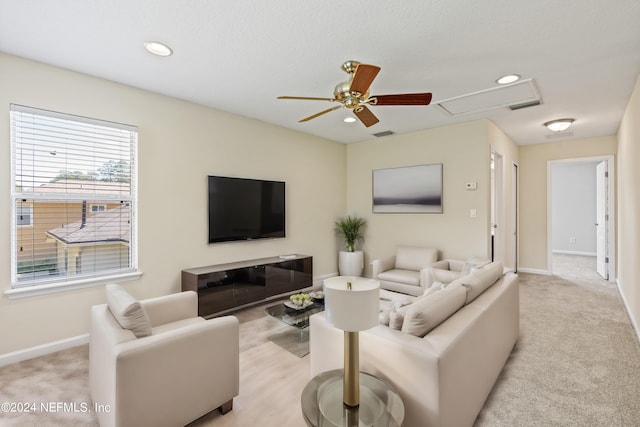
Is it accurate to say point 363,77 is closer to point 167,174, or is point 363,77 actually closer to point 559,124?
point 167,174

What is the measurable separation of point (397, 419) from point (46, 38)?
11.1 feet

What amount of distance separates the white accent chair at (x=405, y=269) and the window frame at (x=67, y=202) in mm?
3085

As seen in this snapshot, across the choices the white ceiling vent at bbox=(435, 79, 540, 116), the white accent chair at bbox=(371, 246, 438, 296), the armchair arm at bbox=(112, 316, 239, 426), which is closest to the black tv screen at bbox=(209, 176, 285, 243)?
the white accent chair at bbox=(371, 246, 438, 296)

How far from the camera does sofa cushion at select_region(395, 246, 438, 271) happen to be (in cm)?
444

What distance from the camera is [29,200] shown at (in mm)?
2607

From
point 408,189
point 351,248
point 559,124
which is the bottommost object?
point 351,248

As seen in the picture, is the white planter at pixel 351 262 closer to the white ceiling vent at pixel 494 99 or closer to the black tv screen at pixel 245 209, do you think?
the black tv screen at pixel 245 209

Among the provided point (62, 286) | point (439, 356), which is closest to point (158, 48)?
point (62, 286)

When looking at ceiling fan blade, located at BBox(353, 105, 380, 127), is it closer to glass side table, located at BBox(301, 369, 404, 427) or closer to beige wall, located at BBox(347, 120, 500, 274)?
glass side table, located at BBox(301, 369, 404, 427)

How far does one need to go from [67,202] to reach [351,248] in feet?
13.0

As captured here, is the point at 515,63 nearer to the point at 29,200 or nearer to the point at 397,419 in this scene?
the point at 397,419

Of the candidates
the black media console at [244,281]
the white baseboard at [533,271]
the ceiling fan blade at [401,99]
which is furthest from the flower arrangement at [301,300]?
the white baseboard at [533,271]

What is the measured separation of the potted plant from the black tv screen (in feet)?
4.26

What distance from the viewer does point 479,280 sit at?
7.57 ft
